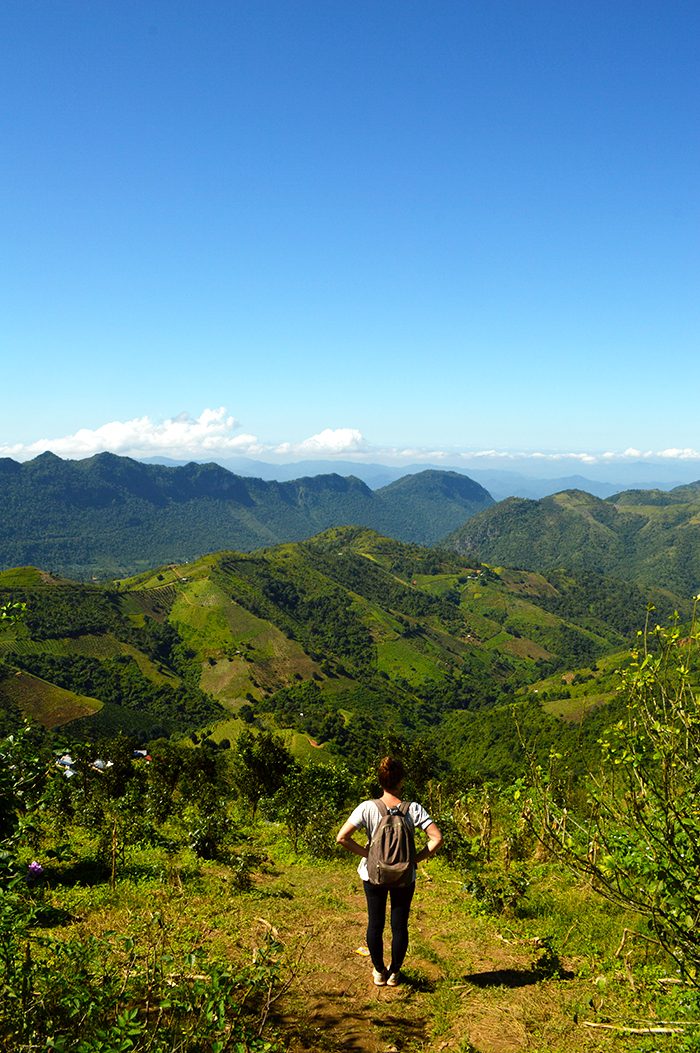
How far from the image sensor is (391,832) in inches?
218

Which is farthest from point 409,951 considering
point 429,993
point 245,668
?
point 245,668

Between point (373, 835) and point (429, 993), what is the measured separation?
202 centimetres

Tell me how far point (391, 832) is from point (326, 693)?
143 m

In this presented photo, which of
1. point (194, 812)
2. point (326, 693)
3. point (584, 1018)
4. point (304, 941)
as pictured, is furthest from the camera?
point (326, 693)

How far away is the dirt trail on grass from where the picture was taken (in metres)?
5.13

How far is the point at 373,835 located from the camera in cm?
565

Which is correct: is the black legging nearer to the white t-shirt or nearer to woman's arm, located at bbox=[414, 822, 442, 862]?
the white t-shirt

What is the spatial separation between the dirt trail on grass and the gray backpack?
48.4 inches

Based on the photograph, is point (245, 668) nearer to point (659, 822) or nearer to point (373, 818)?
point (373, 818)

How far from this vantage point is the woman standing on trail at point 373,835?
560 cm

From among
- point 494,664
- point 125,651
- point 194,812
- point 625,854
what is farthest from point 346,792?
point 494,664

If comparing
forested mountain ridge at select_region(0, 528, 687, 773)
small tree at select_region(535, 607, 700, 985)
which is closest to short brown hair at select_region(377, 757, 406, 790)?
small tree at select_region(535, 607, 700, 985)

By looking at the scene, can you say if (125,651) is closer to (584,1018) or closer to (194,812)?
(194,812)

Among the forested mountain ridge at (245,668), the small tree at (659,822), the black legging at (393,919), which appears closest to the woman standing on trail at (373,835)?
the black legging at (393,919)
